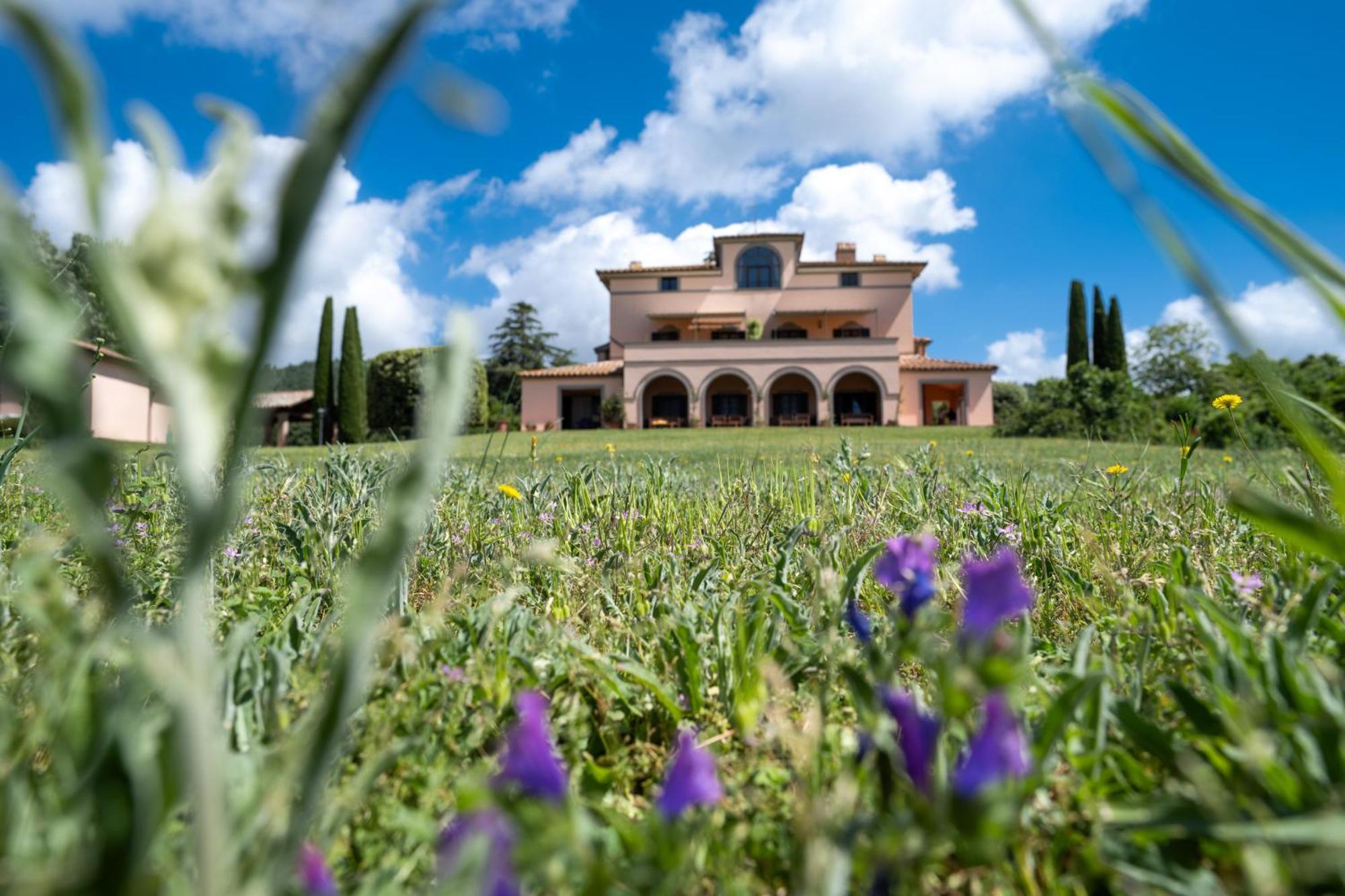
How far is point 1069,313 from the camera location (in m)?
35.1

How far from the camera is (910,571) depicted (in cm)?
80

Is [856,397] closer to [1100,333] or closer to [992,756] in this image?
[1100,333]

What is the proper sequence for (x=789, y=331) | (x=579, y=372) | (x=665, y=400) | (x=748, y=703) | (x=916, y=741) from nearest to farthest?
(x=916, y=741), (x=748, y=703), (x=579, y=372), (x=665, y=400), (x=789, y=331)

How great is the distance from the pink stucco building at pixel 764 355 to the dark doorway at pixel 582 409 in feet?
0.20

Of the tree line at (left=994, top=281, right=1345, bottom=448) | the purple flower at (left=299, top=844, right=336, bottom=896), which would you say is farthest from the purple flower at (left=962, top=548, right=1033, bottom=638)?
the tree line at (left=994, top=281, right=1345, bottom=448)

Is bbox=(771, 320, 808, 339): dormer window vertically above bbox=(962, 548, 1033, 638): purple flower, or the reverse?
bbox=(771, 320, 808, 339): dormer window

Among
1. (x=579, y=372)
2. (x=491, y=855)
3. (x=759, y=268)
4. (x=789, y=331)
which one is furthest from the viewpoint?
(x=789, y=331)

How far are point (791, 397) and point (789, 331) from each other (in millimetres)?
3922

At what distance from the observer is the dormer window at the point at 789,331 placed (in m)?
35.1

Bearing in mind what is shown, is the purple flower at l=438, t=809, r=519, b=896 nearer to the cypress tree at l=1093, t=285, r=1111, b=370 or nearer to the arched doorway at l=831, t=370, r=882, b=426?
the arched doorway at l=831, t=370, r=882, b=426

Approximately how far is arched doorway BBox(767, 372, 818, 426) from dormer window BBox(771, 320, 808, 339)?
3.31 m

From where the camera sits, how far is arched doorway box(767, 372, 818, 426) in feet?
106

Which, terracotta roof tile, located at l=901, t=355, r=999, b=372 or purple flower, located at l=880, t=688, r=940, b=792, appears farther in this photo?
terracotta roof tile, located at l=901, t=355, r=999, b=372

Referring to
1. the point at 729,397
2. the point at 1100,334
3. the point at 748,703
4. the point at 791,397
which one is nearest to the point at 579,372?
the point at 729,397
